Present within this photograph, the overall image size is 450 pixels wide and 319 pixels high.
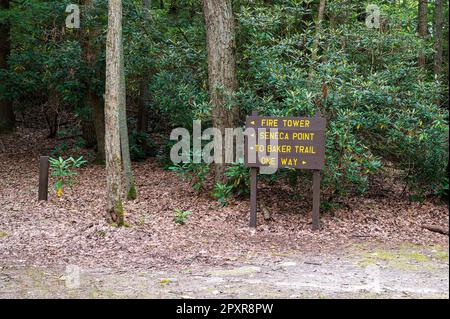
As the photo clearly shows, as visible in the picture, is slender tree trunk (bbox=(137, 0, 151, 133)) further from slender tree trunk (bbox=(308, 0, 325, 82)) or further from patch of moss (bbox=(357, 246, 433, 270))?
patch of moss (bbox=(357, 246, 433, 270))

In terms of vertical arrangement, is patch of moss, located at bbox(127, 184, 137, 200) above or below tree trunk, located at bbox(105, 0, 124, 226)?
below

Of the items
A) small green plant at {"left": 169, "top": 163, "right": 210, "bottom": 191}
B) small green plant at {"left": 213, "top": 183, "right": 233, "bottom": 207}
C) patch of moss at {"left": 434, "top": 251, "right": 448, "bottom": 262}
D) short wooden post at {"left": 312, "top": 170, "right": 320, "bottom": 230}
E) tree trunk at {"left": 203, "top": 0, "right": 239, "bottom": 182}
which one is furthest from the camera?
small green plant at {"left": 169, "top": 163, "right": 210, "bottom": 191}

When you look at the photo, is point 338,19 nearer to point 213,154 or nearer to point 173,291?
point 213,154

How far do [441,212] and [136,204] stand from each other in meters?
6.32

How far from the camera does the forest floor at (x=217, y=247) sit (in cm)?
668

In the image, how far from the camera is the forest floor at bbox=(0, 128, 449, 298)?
6.68 metres

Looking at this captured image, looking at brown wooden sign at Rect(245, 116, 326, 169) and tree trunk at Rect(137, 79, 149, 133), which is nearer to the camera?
brown wooden sign at Rect(245, 116, 326, 169)

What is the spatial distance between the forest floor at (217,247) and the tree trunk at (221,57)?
1.87 meters

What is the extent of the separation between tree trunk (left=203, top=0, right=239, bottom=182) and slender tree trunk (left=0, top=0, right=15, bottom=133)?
25.8ft

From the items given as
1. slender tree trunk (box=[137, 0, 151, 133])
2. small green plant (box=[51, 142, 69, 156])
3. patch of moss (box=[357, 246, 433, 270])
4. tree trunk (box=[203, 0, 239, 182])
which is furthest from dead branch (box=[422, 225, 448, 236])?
small green plant (box=[51, 142, 69, 156])

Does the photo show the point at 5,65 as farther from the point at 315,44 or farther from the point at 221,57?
the point at 315,44

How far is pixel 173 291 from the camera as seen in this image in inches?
255

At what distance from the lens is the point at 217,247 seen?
29.5 ft
